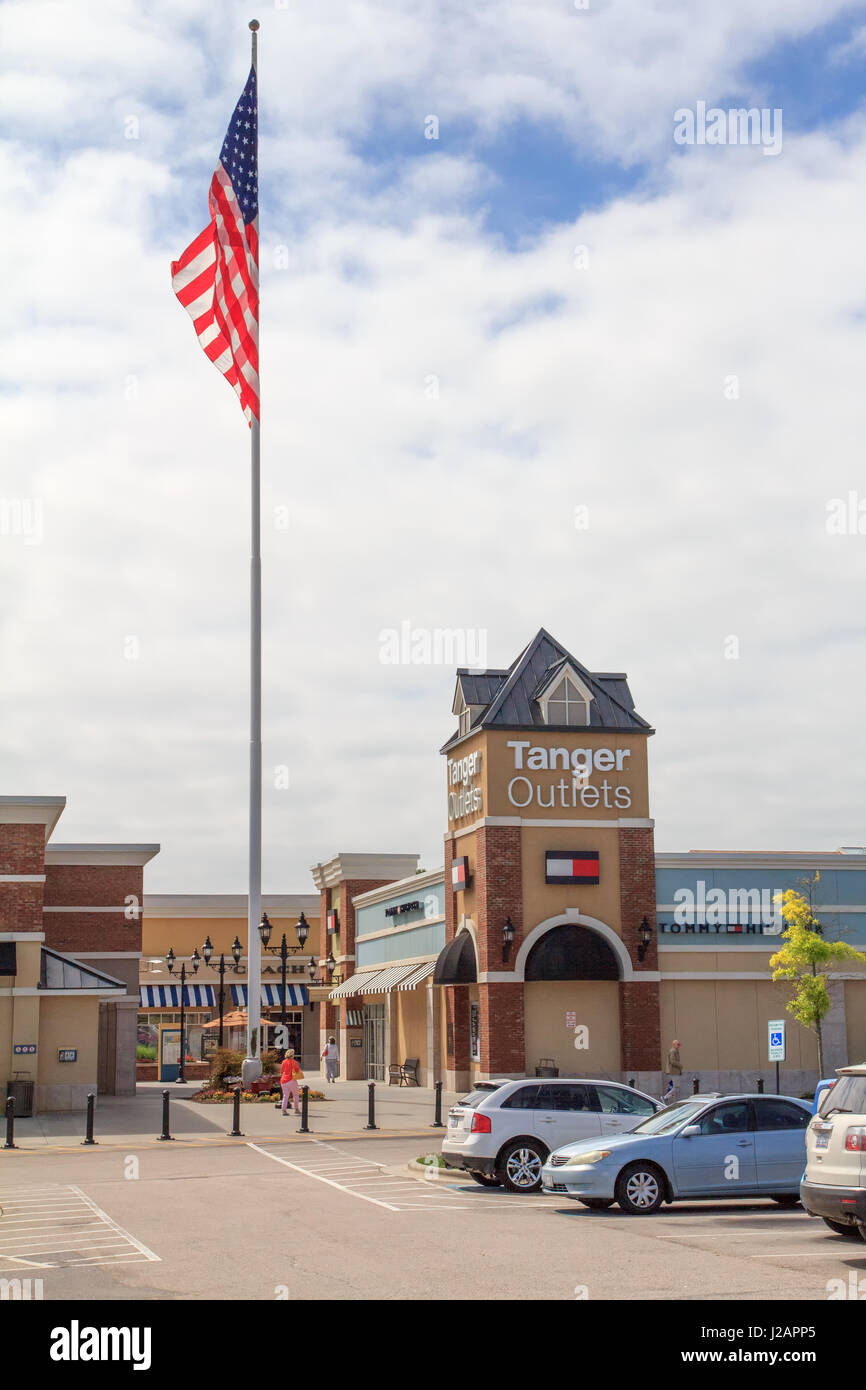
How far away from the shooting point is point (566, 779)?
121ft

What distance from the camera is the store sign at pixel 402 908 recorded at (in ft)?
149

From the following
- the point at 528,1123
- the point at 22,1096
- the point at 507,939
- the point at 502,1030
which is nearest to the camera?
the point at 528,1123

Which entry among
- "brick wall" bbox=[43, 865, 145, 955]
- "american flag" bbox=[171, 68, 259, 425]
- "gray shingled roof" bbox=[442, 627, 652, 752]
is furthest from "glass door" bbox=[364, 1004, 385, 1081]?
"american flag" bbox=[171, 68, 259, 425]

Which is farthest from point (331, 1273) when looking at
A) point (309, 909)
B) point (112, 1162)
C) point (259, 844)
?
point (309, 909)

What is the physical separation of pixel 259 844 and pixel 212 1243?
745 inches

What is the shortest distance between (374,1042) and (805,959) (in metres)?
22.4

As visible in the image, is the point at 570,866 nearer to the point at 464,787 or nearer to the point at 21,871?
the point at 464,787

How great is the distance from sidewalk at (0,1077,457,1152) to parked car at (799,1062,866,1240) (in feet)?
52.7

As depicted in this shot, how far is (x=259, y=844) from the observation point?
33.1 metres

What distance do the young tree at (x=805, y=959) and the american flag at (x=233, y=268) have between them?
58.2ft

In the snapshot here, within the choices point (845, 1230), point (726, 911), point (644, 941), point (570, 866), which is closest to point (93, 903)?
point (570, 866)

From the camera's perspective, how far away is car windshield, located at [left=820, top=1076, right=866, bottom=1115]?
1278 cm
